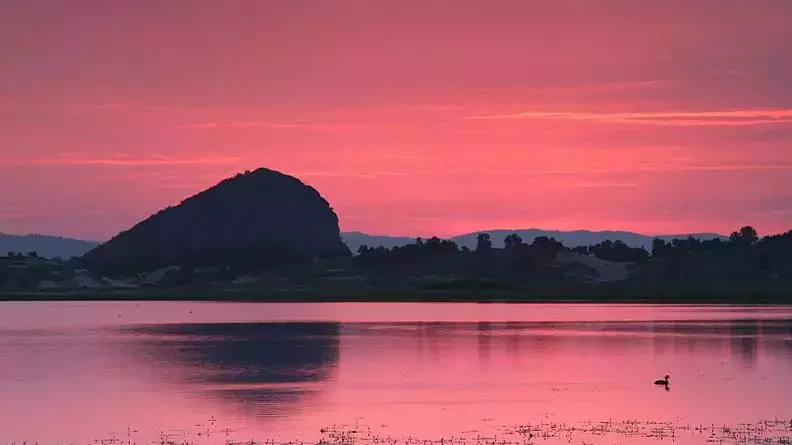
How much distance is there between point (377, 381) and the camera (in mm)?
57750

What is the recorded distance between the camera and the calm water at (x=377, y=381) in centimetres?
4234

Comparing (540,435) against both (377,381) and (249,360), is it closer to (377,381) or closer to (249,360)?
(377,381)

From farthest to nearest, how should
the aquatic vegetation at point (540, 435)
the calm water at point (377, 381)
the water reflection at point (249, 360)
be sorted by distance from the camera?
the water reflection at point (249, 360), the calm water at point (377, 381), the aquatic vegetation at point (540, 435)

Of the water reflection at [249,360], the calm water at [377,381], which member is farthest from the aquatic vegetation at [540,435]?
the water reflection at [249,360]

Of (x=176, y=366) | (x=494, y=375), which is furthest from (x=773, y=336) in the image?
(x=176, y=366)

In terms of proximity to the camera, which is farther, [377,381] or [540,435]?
[377,381]

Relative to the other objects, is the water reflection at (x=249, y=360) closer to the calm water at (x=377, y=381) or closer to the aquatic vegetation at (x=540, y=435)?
the calm water at (x=377, y=381)

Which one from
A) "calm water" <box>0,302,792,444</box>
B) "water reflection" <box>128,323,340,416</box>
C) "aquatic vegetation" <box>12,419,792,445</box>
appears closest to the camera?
"aquatic vegetation" <box>12,419,792,445</box>

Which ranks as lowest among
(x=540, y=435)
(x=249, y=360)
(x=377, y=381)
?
(x=540, y=435)

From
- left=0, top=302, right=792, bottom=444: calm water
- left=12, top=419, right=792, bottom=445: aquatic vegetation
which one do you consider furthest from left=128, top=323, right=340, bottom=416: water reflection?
left=12, top=419, right=792, bottom=445: aquatic vegetation

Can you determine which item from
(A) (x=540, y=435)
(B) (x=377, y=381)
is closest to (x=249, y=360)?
(B) (x=377, y=381)

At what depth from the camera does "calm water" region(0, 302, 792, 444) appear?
4234 centimetres

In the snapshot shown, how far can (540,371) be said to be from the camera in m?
63.2

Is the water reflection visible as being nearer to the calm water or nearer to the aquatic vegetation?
the calm water
